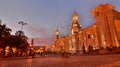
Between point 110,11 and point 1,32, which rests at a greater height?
point 110,11

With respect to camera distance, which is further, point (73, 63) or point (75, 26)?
point (75, 26)

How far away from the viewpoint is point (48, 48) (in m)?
129

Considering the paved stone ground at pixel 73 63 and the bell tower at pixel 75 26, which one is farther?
the bell tower at pixel 75 26

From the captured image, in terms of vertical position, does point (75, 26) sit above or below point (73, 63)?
above

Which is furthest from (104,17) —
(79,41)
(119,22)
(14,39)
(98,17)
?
(14,39)

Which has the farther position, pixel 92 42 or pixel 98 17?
pixel 92 42

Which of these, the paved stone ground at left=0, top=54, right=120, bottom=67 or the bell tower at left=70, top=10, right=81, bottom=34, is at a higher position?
the bell tower at left=70, top=10, right=81, bottom=34

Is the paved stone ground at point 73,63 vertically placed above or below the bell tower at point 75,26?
below

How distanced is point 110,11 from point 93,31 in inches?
442

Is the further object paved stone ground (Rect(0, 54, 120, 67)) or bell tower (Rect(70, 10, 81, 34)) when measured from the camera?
bell tower (Rect(70, 10, 81, 34))

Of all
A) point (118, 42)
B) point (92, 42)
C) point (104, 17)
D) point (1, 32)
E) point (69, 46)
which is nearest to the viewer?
point (1, 32)

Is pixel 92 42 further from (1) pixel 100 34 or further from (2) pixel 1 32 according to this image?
(2) pixel 1 32

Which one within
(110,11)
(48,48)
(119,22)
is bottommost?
(48,48)

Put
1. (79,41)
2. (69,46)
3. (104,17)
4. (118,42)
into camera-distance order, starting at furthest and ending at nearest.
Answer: (69,46) → (79,41) → (104,17) → (118,42)
